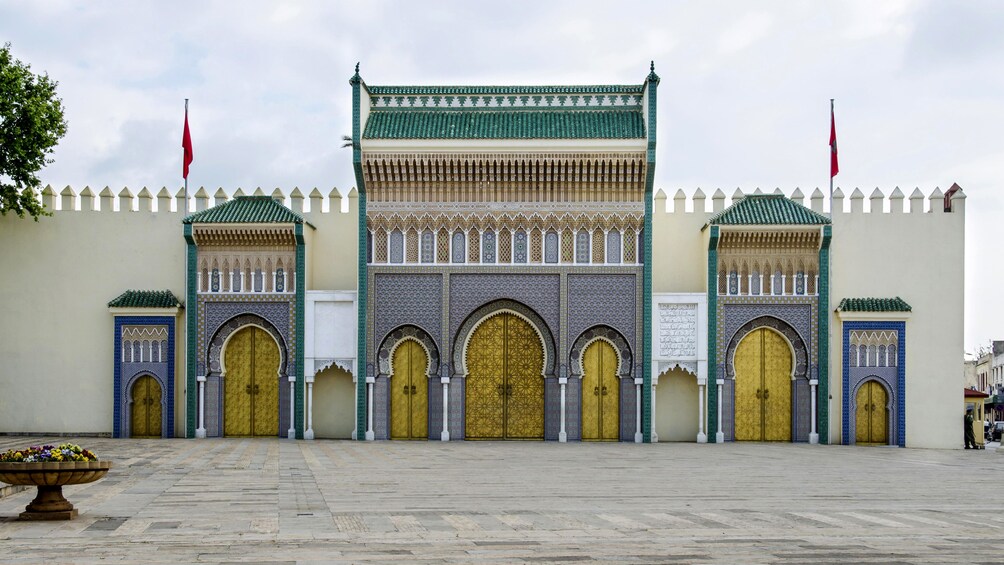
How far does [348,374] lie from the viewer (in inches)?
975

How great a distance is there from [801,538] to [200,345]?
17.4m

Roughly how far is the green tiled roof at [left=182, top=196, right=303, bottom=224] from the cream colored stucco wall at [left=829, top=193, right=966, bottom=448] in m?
11.5

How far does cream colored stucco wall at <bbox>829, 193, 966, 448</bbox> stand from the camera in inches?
950

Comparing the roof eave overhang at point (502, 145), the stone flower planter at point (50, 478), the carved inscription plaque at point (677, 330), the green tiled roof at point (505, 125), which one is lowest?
the stone flower planter at point (50, 478)

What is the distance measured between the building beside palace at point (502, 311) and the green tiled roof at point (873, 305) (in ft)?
0.16

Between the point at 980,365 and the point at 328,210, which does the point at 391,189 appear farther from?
the point at 980,365

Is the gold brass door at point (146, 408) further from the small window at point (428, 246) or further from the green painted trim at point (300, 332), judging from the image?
the small window at point (428, 246)

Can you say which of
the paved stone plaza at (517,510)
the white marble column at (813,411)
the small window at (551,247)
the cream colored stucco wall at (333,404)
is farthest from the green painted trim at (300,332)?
the white marble column at (813,411)

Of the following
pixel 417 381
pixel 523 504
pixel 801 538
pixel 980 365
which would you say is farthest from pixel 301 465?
pixel 980 365

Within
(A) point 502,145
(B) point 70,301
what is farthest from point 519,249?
(B) point 70,301

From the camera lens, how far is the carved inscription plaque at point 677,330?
24109mm

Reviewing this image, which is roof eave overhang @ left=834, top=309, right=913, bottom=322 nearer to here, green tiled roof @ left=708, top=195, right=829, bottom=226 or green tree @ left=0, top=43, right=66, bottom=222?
green tiled roof @ left=708, top=195, right=829, bottom=226

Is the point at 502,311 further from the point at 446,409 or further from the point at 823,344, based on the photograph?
the point at 823,344

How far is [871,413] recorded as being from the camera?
24156 mm
